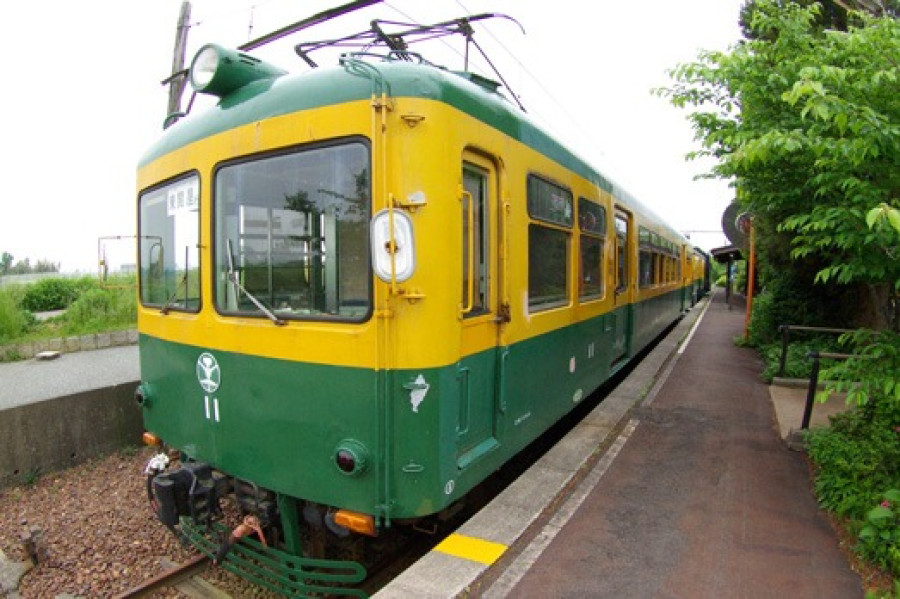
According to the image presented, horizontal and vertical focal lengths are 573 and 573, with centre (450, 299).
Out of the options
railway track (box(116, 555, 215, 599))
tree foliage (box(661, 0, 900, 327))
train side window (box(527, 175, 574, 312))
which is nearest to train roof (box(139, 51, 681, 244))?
train side window (box(527, 175, 574, 312))

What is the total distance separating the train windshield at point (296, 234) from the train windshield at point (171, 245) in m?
0.31

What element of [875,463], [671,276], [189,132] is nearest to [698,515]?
[875,463]

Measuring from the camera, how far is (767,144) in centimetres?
300

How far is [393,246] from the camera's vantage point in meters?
2.60

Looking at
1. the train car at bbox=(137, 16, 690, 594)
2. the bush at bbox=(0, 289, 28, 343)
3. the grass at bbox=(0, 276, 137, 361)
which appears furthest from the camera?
the grass at bbox=(0, 276, 137, 361)

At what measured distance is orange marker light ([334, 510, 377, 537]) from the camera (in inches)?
115

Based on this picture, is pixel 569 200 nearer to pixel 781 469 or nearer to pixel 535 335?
pixel 535 335

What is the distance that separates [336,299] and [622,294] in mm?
5160

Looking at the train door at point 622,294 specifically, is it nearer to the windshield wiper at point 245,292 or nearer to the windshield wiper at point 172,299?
the windshield wiper at point 245,292

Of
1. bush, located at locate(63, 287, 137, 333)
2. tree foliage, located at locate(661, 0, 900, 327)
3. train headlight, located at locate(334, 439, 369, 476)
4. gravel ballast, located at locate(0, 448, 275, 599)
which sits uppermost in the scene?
tree foliage, located at locate(661, 0, 900, 327)

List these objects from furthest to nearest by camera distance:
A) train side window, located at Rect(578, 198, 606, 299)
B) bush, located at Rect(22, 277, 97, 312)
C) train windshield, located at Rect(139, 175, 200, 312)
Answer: bush, located at Rect(22, 277, 97, 312) < train side window, located at Rect(578, 198, 606, 299) < train windshield, located at Rect(139, 175, 200, 312)

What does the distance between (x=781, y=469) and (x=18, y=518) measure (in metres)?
6.49

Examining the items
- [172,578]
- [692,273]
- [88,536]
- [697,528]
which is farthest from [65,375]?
[692,273]

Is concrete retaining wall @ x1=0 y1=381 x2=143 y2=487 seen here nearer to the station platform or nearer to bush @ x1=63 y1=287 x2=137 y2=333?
the station platform
